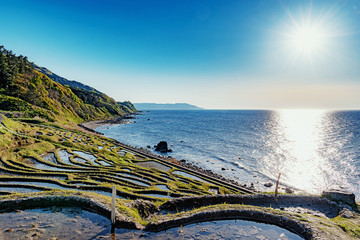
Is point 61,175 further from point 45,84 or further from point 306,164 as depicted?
point 45,84

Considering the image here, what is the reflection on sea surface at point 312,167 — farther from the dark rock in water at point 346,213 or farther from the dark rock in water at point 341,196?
the dark rock in water at point 346,213

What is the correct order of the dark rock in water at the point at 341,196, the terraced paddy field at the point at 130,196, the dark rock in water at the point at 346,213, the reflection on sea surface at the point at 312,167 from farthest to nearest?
the reflection on sea surface at the point at 312,167 → the dark rock in water at the point at 341,196 → the dark rock in water at the point at 346,213 → the terraced paddy field at the point at 130,196

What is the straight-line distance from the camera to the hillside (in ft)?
289

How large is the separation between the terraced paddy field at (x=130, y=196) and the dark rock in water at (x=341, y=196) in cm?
99

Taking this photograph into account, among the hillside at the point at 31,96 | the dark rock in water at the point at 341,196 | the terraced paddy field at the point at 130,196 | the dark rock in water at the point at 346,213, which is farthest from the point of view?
the hillside at the point at 31,96

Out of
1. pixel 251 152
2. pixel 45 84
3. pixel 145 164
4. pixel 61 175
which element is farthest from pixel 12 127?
pixel 45 84

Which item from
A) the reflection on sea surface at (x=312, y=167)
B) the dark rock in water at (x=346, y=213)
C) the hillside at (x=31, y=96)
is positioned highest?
the hillside at (x=31, y=96)

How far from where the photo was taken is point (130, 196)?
28891mm

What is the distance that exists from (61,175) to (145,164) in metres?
24.2

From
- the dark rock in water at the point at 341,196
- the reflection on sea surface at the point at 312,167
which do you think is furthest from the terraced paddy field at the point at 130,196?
the reflection on sea surface at the point at 312,167

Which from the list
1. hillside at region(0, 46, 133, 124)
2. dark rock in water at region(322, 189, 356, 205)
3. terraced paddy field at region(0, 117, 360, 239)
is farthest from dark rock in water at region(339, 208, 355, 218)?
hillside at region(0, 46, 133, 124)

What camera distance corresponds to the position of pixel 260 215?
61.0 feet

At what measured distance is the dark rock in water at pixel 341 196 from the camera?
26672mm

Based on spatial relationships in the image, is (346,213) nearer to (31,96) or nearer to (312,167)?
(312,167)
